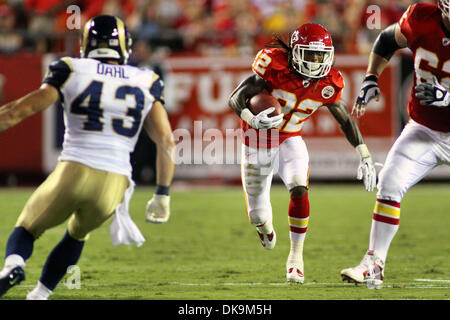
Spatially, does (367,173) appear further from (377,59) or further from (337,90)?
(377,59)

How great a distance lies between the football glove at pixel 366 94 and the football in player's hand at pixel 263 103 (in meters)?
0.49

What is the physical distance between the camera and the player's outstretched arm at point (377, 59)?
519cm

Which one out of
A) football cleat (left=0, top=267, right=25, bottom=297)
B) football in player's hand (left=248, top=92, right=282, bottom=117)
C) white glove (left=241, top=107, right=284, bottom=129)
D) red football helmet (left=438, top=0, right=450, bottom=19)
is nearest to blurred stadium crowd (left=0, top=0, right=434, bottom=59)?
football in player's hand (left=248, top=92, right=282, bottom=117)

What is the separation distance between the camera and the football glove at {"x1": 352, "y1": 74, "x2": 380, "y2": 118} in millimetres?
5182

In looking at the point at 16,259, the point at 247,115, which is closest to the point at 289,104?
the point at 247,115

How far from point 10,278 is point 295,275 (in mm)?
1971

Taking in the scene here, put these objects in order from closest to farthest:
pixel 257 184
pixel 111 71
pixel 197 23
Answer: pixel 111 71 < pixel 257 184 < pixel 197 23

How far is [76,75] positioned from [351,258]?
3.05m

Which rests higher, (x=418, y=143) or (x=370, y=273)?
(x=418, y=143)

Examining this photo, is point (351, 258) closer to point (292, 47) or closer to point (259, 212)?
point (259, 212)

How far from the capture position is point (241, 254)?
6.53 metres

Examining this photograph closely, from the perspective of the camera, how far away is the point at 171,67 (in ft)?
37.5

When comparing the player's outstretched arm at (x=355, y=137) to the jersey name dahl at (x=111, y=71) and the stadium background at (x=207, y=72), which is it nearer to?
the jersey name dahl at (x=111, y=71)

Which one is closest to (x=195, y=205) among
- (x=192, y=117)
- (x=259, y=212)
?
Result: (x=192, y=117)
